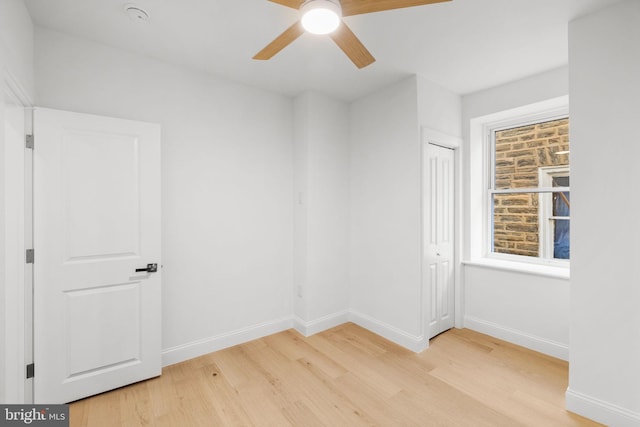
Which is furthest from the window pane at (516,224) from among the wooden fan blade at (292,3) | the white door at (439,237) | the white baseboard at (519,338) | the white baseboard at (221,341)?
the wooden fan blade at (292,3)

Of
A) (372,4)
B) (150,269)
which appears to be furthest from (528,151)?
(150,269)

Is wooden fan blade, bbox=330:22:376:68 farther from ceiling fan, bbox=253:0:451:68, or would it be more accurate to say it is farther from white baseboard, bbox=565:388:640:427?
white baseboard, bbox=565:388:640:427

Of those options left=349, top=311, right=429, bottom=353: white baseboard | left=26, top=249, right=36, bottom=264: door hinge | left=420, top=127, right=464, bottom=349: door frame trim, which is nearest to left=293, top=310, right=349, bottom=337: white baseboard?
left=349, top=311, right=429, bottom=353: white baseboard

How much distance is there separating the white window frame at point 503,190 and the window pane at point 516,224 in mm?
48

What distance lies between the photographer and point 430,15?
1970 mm

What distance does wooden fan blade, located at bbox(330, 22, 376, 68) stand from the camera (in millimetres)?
1577

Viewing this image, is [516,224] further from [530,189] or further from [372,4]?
[372,4]

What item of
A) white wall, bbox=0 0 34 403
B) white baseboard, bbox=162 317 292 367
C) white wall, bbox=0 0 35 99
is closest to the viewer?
white wall, bbox=0 0 35 99

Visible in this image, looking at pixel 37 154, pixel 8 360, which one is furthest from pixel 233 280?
pixel 37 154

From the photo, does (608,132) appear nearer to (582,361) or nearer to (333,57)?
(582,361)

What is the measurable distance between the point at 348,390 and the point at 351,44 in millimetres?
2428

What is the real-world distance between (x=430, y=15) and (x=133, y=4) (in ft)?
6.36

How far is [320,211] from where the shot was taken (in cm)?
338

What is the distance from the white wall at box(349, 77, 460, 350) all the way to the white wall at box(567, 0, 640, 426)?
1161 mm
